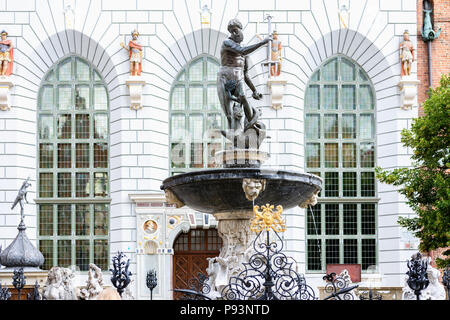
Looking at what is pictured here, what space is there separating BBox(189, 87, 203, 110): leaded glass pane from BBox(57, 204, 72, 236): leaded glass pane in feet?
21.1

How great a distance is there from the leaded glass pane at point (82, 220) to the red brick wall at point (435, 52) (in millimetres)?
13964

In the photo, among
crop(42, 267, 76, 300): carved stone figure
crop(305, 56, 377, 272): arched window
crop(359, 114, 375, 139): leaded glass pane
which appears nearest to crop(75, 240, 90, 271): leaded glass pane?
crop(305, 56, 377, 272): arched window

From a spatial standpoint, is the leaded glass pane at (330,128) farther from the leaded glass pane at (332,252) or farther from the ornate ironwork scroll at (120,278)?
the ornate ironwork scroll at (120,278)

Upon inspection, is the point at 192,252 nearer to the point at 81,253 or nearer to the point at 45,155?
the point at 81,253

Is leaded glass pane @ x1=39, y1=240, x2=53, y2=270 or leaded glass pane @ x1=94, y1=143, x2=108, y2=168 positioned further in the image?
leaded glass pane @ x1=94, y1=143, x2=108, y2=168

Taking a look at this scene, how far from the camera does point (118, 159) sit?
3055cm

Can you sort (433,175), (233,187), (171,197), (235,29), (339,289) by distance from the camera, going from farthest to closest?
1. (433,175)
2. (235,29)
3. (171,197)
4. (233,187)
5. (339,289)

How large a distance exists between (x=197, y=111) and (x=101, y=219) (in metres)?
5.80

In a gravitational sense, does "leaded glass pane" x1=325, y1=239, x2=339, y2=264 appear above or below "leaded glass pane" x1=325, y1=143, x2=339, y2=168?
below

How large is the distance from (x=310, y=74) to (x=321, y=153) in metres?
3.24

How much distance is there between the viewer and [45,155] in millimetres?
31250

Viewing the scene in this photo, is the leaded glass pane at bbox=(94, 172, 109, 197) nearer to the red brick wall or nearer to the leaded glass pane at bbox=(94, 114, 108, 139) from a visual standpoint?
the leaded glass pane at bbox=(94, 114, 108, 139)

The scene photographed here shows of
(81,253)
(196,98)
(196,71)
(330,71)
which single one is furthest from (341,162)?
(81,253)

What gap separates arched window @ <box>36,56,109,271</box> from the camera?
30.8 m
